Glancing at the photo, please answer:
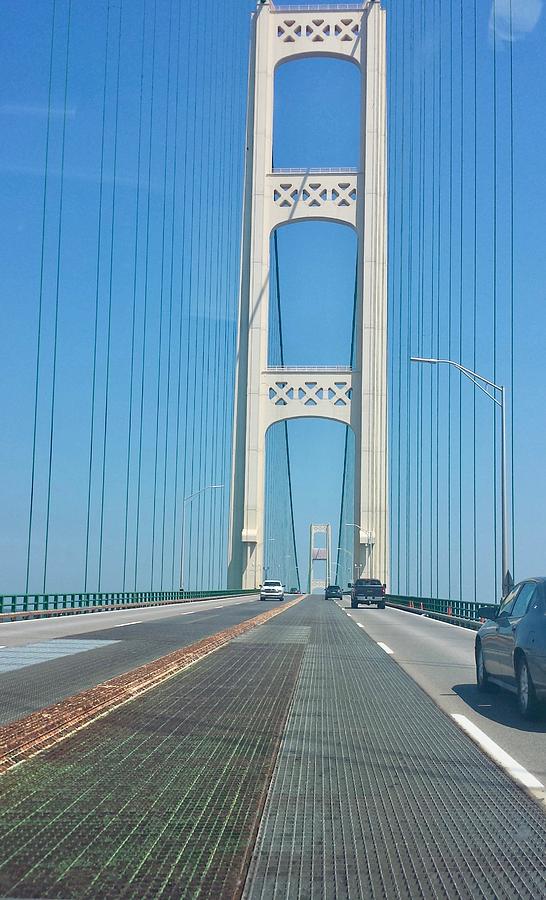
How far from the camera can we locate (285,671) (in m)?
14.3

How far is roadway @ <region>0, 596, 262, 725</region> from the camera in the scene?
10875 millimetres

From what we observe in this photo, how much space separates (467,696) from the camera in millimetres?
11922

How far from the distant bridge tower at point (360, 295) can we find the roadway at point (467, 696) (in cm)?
4474

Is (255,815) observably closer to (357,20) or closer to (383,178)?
(383,178)

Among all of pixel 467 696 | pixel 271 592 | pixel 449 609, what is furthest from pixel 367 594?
pixel 467 696

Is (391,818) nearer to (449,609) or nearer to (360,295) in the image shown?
(449,609)

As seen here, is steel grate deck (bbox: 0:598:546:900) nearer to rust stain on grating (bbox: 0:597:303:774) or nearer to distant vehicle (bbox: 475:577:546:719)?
rust stain on grating (bbox: 0:597:303:774)

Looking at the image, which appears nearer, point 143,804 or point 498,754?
point 143,804

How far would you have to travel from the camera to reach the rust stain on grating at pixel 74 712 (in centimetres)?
770

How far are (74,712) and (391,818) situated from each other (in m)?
4.34

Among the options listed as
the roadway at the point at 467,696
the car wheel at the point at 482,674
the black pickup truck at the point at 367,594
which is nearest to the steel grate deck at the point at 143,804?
the roadway at the point at 467,696

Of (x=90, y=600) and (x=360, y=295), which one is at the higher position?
(x=360, y=295)

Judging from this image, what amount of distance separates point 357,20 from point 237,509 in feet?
110

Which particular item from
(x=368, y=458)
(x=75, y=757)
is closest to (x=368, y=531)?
(x=368, y=458)
